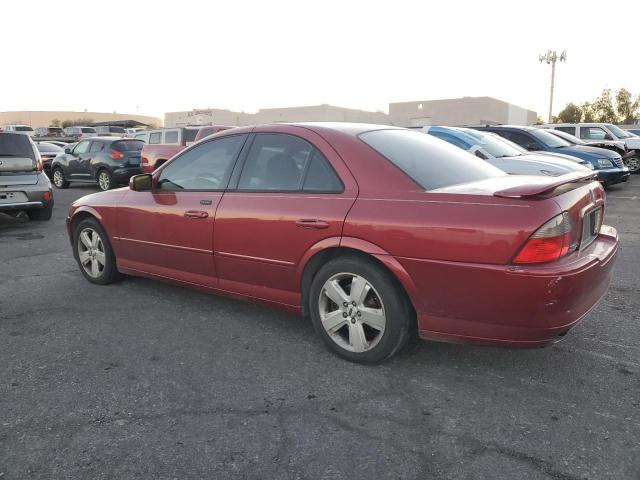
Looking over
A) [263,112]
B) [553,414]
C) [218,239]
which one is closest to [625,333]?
[553,414]

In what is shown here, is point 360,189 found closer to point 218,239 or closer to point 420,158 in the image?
point 420,158

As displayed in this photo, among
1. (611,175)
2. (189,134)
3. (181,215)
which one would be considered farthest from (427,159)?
(189,134)

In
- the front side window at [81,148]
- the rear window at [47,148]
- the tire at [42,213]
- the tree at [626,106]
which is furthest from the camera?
the tree at [626,106]

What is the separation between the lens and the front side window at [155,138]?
1627 cm

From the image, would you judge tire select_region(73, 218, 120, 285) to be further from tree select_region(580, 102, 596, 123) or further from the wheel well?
tree select_region(580, 102, 596, 123)

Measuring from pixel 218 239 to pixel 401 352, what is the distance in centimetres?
154

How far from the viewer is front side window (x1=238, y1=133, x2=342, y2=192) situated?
355 cm

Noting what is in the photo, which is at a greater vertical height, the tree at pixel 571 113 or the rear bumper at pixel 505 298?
the tree at pixel 571 113

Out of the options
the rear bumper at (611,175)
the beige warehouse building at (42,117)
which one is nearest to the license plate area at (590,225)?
the rear bumper at (611,175)

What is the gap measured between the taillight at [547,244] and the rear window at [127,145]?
1366 cm

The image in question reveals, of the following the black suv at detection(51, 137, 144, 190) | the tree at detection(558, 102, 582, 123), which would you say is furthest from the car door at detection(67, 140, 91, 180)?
the tree at detection(558, 102, 582, 123)

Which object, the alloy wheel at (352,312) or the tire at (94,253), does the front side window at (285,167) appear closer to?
the alloy wheel at (352,312)

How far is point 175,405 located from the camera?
2.95 m

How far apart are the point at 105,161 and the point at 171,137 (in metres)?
2.04
